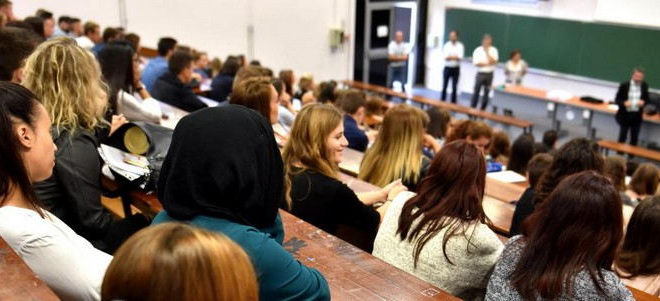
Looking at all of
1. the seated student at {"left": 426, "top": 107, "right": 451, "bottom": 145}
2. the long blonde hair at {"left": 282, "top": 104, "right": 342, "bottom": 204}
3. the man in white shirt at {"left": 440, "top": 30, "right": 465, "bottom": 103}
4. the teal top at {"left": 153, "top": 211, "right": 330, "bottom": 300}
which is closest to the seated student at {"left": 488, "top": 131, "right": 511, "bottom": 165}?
the seated student at {"left": 426, "top": 107, "right": 451, "bottom": 145}

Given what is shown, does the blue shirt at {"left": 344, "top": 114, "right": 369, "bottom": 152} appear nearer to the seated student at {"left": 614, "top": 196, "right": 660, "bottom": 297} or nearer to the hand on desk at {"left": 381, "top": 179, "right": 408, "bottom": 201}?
the hand on desk at {"left": 381, "top": 179, "right": 408, "bottom": 201}

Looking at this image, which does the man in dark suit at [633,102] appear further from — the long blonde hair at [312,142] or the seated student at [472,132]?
the long blonde hair at [312,142]

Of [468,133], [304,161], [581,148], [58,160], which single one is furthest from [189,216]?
[468,133]

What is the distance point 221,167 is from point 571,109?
9.98 meters

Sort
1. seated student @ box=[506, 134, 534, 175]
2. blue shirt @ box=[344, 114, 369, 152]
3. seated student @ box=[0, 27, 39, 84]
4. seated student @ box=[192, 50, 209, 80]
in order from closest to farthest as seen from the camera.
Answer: seated student @ box=[0, 27, 39, 84], blue shirt @ box=[344, 114, 369, 152], seated student @ box=[506, 134, 534, 175], seated student @ box=[192, 50, 209, 80]

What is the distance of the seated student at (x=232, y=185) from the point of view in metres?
1.29

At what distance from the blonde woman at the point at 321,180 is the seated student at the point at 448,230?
9.5 inches

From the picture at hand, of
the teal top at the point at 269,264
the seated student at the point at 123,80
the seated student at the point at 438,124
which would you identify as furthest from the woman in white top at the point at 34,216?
the seated student at the point at 438,124

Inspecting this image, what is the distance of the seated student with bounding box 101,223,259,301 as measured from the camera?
35.2 inches

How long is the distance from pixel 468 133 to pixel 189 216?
14.7 ft

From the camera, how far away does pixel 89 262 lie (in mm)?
1453

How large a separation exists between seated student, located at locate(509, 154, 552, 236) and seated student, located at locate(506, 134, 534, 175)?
180 centimetres

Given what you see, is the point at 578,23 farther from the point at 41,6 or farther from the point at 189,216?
the point at 189,216

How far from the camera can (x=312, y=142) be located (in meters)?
2.71
